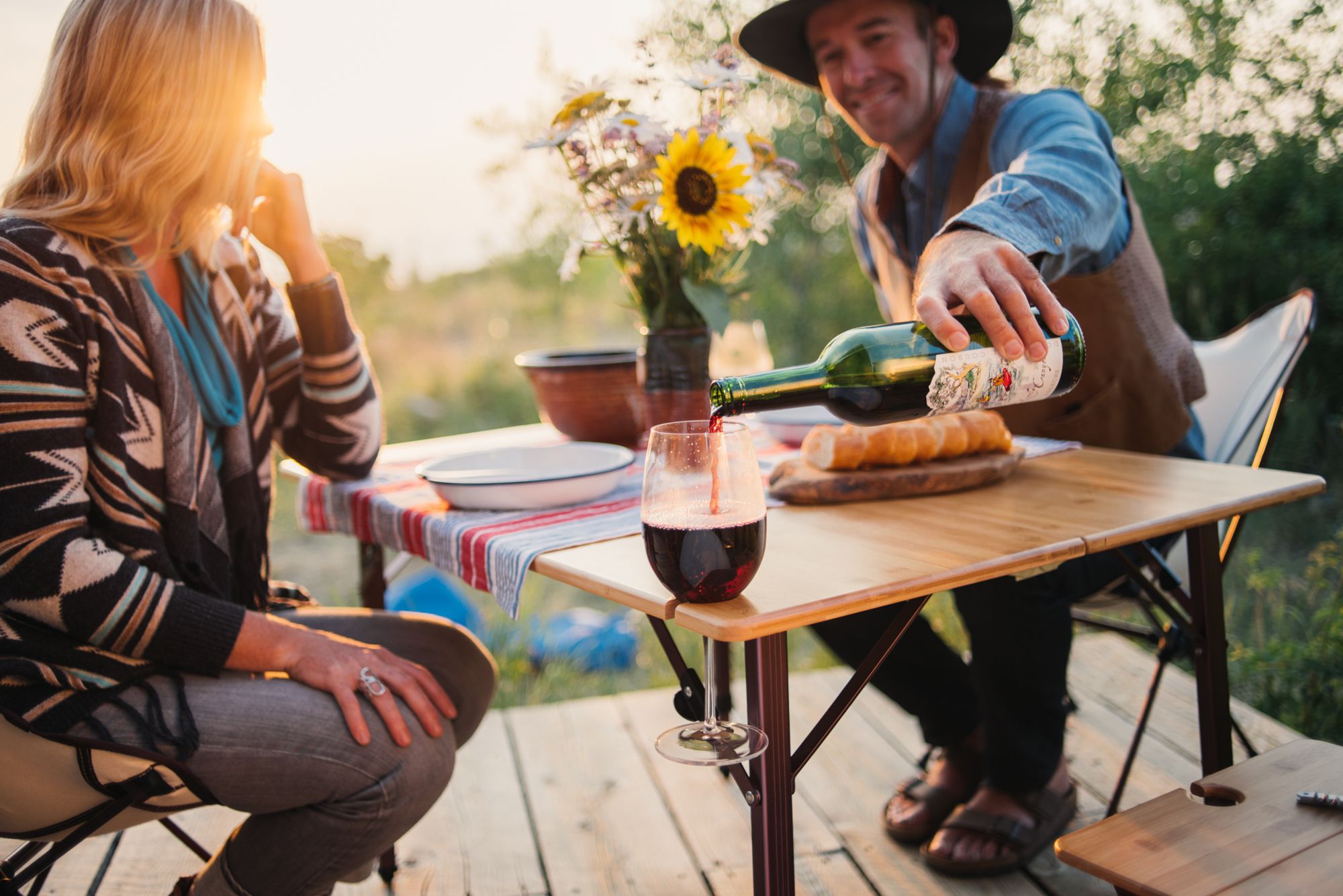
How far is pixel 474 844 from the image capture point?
6.66 feet

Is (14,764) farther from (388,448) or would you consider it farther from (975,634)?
(975,634)

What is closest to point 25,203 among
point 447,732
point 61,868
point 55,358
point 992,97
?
point 55,358

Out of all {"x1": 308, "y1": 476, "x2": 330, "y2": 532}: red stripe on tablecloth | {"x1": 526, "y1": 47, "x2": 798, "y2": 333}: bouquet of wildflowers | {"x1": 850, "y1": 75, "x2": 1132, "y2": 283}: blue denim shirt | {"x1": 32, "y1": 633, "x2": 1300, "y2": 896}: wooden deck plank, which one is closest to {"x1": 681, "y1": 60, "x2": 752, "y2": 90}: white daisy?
{"x1": 526, "y1": 47, "x2": 798, "y2": 333}: bouquet of wildflowers

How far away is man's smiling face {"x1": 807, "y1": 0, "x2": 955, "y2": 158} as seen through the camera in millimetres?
2059

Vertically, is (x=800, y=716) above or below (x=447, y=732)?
below

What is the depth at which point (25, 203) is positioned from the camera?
1.27 m

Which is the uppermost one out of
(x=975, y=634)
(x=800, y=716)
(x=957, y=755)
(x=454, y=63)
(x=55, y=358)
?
(x=454, y=63)

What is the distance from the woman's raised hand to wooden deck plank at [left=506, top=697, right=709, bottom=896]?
119 centimetres

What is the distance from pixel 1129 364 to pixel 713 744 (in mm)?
1219

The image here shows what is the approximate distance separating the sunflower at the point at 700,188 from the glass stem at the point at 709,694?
712 mm

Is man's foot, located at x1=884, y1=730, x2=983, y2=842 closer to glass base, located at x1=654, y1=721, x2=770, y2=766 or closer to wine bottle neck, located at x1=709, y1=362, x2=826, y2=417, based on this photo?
glass base, located at x1=654, y1=721, x2=770, y2=766

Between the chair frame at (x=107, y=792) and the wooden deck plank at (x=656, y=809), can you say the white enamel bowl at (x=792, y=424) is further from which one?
the chair frame at (x=107, y=792)

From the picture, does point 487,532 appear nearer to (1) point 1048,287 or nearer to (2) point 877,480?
(2) point 877,480

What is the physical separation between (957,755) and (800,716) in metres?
0.64
